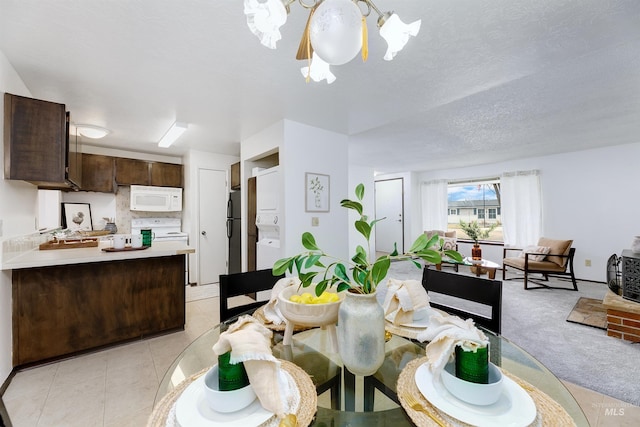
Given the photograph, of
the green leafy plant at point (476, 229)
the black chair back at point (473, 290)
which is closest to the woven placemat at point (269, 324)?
the black chair back at point (473, 290)

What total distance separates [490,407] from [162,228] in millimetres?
4933

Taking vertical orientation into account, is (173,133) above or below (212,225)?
above

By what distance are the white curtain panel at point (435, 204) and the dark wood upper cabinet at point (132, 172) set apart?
5958 millimetres

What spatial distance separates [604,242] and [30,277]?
730cm

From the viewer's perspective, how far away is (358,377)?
952 mm

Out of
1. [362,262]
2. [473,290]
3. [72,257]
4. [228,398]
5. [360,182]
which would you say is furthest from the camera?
[360,182]

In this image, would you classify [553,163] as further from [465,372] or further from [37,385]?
[37,385]

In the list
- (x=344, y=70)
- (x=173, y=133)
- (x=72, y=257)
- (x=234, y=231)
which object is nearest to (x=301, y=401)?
(x=344, y=70)

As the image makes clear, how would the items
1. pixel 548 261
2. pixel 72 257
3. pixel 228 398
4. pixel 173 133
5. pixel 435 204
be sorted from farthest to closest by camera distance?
pixel 435 204 < pixel 548 261 < pixel 173 133 < pixel 72 257 < pixel 228 398

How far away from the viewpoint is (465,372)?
0.67m

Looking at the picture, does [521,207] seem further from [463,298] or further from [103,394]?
[103,394]

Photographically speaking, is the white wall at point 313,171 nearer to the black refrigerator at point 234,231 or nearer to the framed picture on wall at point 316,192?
the framed picture on wall at point 316,192

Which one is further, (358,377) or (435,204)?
(435,204)

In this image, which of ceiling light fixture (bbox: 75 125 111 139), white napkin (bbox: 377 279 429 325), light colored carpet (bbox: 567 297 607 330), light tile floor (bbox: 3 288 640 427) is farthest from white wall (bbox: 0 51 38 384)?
light colored carpet (bbox: 567 297 607 330)
